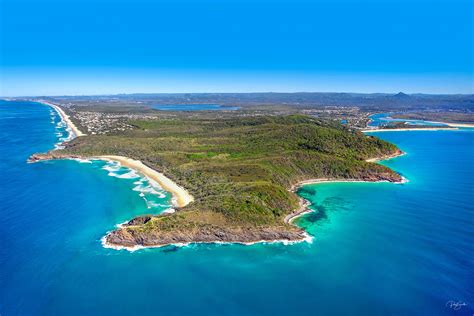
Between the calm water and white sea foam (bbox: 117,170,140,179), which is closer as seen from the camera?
the calm water

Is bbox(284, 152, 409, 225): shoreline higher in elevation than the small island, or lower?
lower

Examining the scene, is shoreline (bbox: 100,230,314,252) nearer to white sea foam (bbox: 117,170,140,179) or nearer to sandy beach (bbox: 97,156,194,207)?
sandy beach (bbox: 97,156,194,207)

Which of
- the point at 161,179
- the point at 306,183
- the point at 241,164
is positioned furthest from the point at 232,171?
the point at 306,183

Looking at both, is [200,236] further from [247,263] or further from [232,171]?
[232,171]

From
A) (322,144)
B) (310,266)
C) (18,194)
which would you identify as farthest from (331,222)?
(18,194)

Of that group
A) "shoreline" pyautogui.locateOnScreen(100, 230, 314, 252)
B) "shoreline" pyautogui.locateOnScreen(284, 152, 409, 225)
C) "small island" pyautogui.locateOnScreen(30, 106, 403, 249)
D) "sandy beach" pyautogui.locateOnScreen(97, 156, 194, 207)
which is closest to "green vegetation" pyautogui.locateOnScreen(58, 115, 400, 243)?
"small island" pyautogui.locateOnScreen(30, 106, 403, 249)

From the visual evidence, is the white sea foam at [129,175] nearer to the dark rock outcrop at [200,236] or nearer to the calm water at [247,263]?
the calm water at [247,263]
